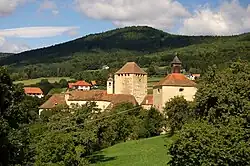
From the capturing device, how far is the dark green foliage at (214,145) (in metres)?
23.5

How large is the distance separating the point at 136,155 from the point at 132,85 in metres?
40.1

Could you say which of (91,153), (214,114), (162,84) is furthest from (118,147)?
(214,114)

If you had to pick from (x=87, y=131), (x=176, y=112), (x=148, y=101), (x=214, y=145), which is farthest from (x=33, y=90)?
(x=214, y=145)

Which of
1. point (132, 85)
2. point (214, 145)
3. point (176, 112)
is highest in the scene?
point (214, 145)

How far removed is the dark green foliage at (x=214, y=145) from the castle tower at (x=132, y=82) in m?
59.8

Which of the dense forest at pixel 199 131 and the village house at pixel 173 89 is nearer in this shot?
the dense forest at pixel 199 131

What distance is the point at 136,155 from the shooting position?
45.7 metres

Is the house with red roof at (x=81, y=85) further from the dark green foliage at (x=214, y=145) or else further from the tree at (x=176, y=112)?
the dark green foliage at (x=214, y=145)

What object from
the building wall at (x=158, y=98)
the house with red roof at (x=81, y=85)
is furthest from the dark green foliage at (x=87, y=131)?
the house with red roof at (x=81, y=85)

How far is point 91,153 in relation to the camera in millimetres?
51281

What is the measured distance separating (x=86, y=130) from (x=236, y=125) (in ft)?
69.4

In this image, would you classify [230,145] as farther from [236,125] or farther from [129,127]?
[129,127]

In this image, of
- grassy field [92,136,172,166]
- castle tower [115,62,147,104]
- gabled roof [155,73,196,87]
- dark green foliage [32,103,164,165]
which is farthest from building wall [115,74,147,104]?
grassy field [92,136,172,166]

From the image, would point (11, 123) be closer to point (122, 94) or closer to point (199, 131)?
point (199, 131)
